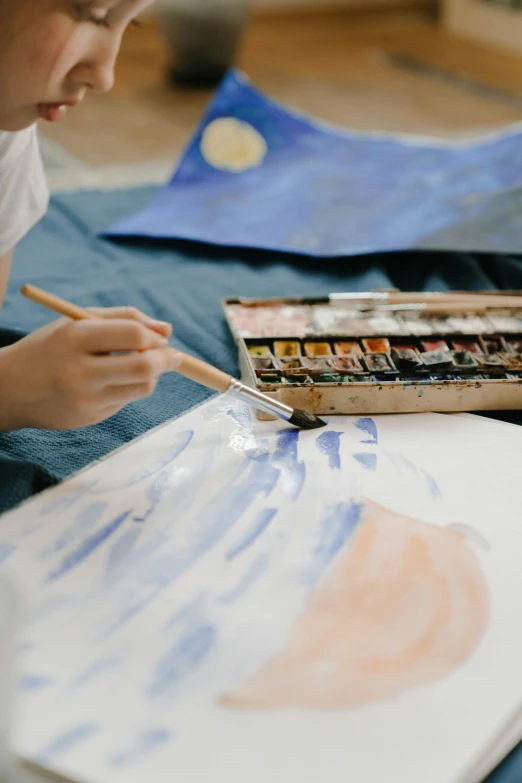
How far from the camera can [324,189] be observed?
119 cm

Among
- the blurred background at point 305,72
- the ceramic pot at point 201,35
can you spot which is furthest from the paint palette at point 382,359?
the ceramic pot at point 201,35

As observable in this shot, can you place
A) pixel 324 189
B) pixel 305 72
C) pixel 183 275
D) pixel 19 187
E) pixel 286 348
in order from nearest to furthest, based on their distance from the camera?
pixel 286 348 < pixel 19 187 < pixel 183 275 < pixel 324 189 < pixel 305 72

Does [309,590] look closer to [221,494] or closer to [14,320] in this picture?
[221,494]

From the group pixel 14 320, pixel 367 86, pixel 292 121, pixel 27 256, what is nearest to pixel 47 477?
pixel 14 320

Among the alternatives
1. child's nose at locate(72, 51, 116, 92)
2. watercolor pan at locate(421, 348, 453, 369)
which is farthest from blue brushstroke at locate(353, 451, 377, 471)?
child's nose at locate(72, 51, 116, 92)

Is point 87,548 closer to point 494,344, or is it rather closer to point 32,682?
point 32,682

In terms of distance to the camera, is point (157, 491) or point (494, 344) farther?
point (494, 344)

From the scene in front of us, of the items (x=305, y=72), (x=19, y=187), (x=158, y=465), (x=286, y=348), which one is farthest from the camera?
(x=305, y=72)

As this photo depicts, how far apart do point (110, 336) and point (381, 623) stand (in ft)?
0.79

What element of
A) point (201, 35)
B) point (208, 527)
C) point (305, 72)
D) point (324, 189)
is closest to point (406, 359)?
point (208, 527)

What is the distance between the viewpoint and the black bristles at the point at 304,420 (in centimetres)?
69

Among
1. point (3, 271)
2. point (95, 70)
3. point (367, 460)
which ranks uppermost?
point (95, 70)

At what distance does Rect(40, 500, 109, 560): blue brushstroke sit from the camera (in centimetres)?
57

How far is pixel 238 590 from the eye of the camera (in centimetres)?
55
